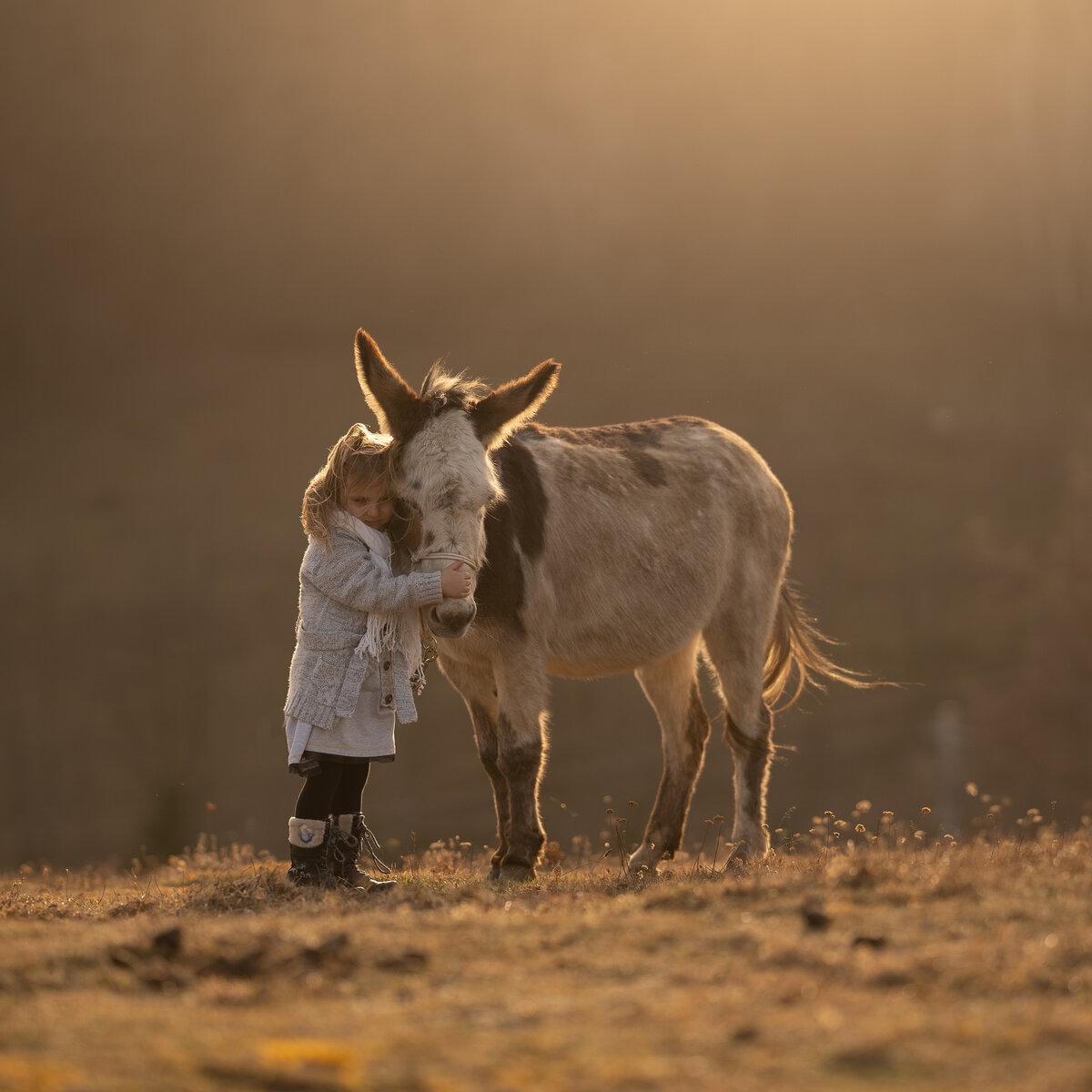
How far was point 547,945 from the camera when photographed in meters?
3.59

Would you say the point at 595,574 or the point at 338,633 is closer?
the point at 338,633

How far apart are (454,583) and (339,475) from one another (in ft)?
3.19

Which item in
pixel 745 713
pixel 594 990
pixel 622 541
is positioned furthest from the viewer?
pixel 745 713

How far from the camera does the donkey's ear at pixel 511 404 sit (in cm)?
629

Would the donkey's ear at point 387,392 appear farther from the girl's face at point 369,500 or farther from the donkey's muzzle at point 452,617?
the donkey's muzzle at point 452,617

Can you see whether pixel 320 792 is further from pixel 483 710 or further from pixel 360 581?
pixel 483 710

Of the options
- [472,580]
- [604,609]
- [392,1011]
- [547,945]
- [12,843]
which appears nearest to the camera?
[392,1011]

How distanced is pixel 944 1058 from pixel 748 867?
13.1 ft

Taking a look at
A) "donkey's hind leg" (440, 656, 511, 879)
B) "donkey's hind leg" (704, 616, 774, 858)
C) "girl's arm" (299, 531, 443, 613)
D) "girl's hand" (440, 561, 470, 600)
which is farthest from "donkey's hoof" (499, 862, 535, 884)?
"donkey's hind leg" (704, 616, 774, 858)

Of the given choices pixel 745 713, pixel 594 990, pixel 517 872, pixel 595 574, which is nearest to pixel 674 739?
pixel 745 713

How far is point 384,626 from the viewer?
599 cm

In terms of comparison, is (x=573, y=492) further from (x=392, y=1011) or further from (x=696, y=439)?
(x=392, y=1011)

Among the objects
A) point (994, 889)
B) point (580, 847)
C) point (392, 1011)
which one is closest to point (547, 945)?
point (392, 1011)

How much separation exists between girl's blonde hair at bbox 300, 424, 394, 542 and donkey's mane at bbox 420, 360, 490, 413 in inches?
14.5
